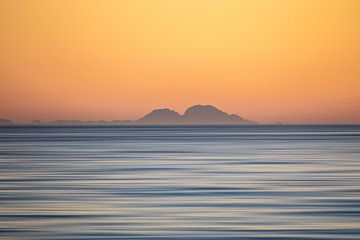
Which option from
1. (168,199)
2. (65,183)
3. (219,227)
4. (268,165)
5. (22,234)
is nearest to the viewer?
(22,234)

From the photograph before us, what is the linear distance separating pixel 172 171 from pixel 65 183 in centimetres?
555

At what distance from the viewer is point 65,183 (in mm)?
23062

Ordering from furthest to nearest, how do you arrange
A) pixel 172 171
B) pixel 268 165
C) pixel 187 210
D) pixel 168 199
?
pixel 268 165, pixel 172 171, pixel 168 199, pixel 187 210

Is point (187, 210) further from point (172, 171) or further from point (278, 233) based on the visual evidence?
point (172, 171)

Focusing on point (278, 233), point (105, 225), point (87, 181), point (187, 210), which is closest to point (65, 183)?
point (87, 181)

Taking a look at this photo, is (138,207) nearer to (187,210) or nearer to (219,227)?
(187,210)

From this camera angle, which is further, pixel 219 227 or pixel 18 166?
pixel 18 166

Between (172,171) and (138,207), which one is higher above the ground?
(172,171)

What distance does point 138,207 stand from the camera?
17516mm

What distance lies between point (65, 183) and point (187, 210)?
683cm

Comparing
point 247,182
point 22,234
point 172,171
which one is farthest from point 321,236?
point 172,171

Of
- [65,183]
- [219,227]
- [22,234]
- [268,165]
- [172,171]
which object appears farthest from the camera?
[268,165]


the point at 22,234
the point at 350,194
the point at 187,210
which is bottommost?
the point at 22,234

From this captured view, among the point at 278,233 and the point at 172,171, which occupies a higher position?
the point at 172,171
